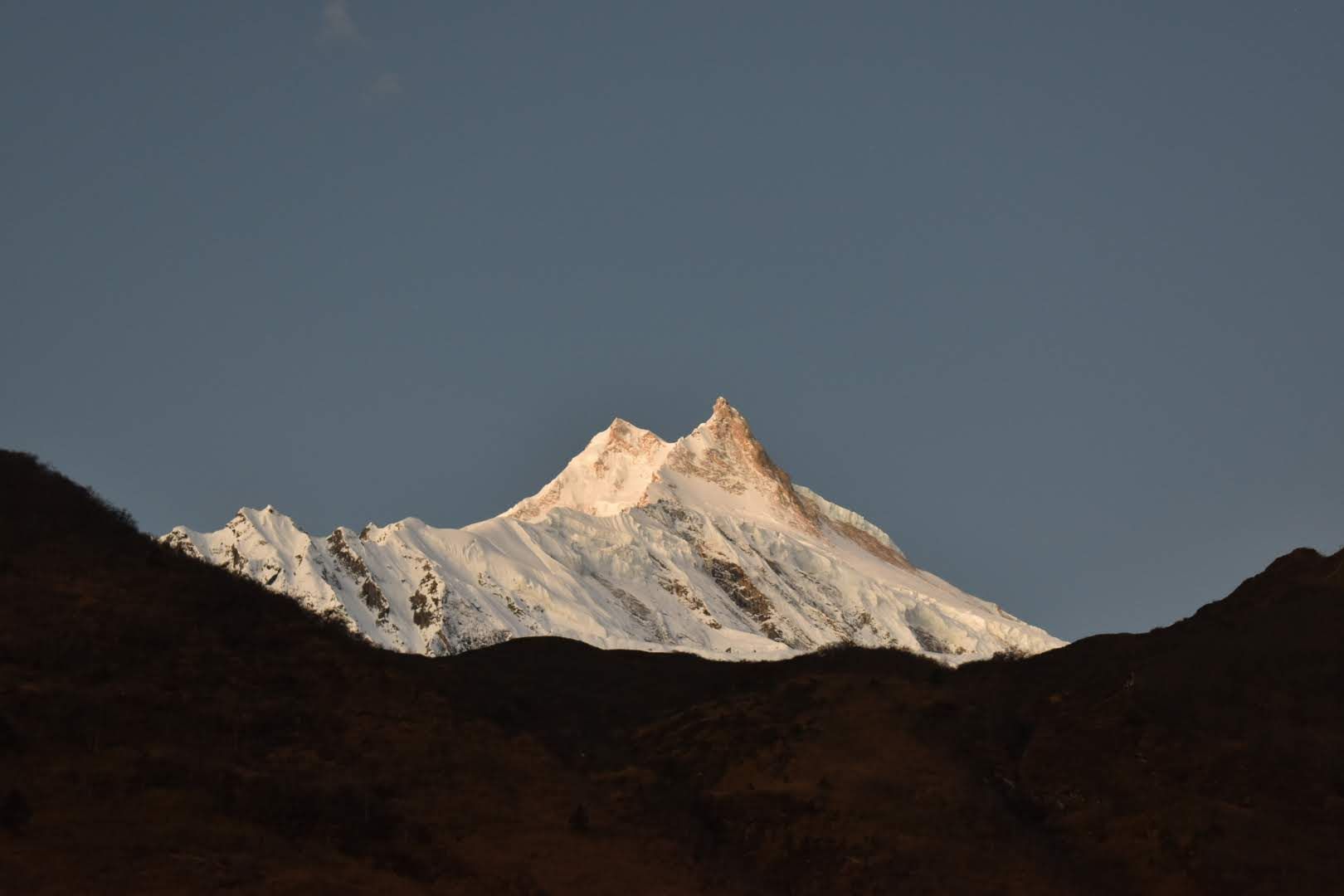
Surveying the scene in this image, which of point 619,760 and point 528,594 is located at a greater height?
point 528,594

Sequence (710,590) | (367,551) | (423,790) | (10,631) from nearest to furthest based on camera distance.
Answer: (423,790)
(10,631)
(367,551)
(710,590)

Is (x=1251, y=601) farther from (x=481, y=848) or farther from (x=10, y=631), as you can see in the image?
(x=10, y=631)

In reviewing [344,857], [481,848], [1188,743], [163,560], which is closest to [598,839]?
[481,848]

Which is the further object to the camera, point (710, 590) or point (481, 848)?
point (710, 590)

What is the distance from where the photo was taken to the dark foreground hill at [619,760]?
107 ft

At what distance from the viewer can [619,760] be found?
1724 inches

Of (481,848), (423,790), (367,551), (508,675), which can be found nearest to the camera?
(481,848)

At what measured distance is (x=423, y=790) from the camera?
37531mm

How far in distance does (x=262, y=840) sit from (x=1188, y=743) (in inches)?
921

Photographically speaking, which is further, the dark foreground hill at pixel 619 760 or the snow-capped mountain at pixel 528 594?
the snow-capped mountain at pixel 528 594

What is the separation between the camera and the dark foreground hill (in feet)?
107

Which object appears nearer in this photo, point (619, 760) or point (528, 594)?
point (619, 760)

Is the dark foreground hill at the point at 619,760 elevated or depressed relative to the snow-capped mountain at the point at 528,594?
depressed

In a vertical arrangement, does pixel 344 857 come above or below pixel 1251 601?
below
